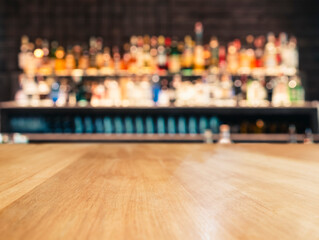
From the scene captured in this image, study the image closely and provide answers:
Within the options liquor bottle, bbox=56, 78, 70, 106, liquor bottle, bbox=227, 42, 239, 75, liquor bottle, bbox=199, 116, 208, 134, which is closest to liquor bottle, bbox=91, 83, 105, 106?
liquor bottle, bbox=56, 78, 70, 106

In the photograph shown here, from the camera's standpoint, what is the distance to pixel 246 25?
9.87 feet

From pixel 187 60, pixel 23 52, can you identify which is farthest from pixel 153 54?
pixel 23 52

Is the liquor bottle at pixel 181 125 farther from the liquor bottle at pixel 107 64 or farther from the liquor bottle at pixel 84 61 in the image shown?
the liquor bottle at pixel 84 61

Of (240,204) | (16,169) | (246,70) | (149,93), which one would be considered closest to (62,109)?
(149,93)

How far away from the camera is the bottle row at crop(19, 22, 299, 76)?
2.74 metres

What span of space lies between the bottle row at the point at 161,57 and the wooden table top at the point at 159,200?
2.26m

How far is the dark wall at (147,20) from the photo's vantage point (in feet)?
9.77

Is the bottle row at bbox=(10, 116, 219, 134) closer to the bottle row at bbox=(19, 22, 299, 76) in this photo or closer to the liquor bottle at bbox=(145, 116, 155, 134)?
the liquor bottle at bbox=(145, 116, 155, 134)

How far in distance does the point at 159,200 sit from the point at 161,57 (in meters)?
2.55

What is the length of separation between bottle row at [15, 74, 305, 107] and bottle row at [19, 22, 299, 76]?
84mm

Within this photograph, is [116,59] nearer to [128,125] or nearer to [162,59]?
[162,59]

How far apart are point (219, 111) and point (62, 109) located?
1.33 metres

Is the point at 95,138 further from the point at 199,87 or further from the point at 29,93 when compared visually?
the point at 199,87

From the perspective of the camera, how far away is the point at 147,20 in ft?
9.80
